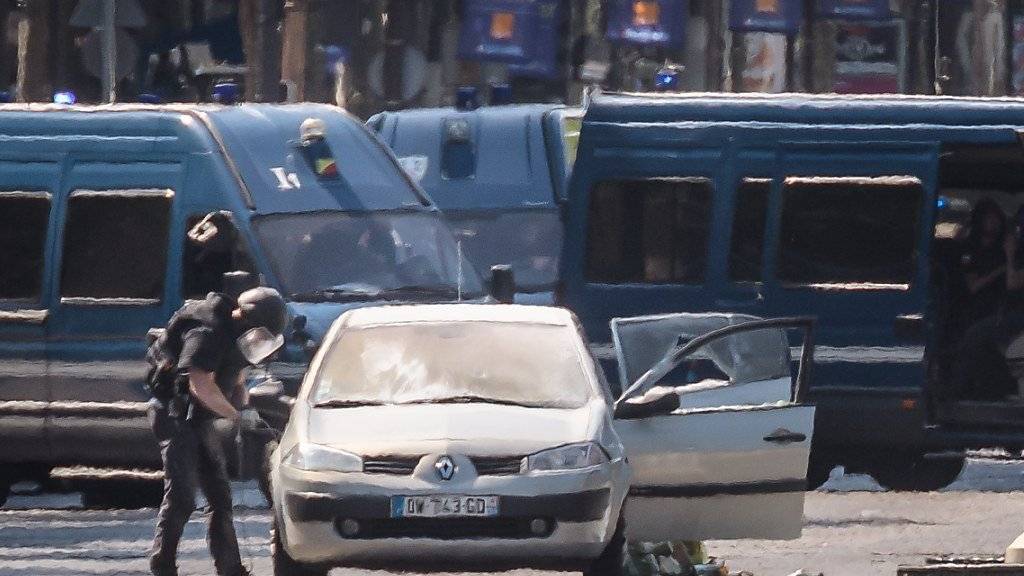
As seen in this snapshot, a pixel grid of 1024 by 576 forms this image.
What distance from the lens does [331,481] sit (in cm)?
1137

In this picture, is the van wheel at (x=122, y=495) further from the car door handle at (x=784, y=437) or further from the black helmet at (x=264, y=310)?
the car door handle at (x=784, y=437)

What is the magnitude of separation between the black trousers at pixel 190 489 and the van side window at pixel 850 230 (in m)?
5.15

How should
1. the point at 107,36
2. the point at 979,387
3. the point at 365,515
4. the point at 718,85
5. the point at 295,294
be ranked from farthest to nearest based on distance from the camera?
the point at 718,85
the point at 107,36
the point at 979,387
the point at 295,294
the point at 365,515

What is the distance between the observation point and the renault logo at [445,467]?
11352 millimetres

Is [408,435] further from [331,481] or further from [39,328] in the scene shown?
[39,328]

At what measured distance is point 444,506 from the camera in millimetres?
11305

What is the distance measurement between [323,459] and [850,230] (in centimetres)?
578

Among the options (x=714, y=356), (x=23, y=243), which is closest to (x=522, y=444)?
(x=714, y=356)

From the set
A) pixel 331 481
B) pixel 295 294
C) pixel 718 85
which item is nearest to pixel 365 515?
pixel 331 481

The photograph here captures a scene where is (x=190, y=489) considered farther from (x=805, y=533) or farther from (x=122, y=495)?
(x=122, y=495)

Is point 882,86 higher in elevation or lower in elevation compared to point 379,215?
lower

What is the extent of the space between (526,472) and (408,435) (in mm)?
493

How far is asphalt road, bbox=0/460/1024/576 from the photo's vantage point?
1327cm

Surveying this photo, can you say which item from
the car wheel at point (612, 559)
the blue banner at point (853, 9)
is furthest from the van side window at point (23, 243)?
the blue banner at point (853, 9)
